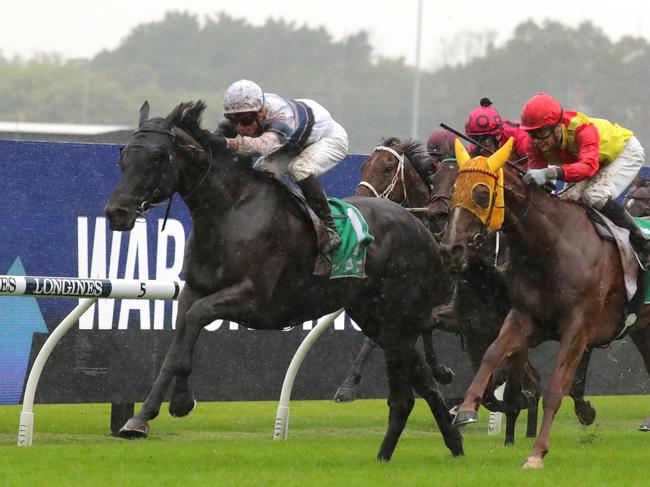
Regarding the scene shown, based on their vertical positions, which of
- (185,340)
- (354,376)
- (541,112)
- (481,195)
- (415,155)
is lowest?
→ (354,376)

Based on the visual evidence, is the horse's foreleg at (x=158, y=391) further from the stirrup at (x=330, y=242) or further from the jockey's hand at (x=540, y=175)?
the jockey's hand at (x=540, y=175)

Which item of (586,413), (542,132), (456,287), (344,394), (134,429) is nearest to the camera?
(134,429)

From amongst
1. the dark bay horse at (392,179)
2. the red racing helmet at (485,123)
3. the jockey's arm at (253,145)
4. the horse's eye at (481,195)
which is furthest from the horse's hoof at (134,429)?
the dark bay horse at (392,179)

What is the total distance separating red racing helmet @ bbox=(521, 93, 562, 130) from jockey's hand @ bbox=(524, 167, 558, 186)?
0.30 meters

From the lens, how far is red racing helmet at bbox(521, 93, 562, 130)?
700 centimetres

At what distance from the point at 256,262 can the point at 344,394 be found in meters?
2.76

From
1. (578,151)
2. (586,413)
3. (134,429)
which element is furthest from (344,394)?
(134,429)

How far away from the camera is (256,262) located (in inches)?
267

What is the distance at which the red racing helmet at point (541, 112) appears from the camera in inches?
276

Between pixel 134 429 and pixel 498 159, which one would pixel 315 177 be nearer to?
pixel 498 159

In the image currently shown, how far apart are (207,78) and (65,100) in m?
2.80

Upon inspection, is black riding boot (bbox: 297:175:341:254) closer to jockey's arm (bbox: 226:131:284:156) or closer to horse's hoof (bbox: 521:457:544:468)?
jockey's arm (bbox: 226:131:284:156)

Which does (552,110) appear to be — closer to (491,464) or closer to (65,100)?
(491,464)

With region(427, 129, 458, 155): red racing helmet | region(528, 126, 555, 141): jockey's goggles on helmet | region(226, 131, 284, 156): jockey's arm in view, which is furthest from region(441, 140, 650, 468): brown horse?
region(427, 129, 458, 155): red racing helmet
